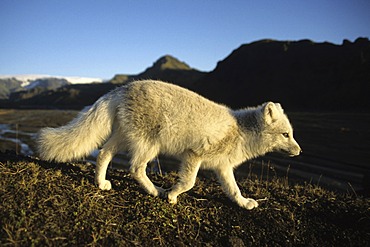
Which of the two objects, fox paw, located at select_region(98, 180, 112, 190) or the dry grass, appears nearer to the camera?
the dry grass

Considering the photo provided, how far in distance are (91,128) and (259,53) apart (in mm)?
90989

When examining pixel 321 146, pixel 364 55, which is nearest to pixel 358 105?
pixel 364 55

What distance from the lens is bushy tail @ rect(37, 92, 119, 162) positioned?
156 inches

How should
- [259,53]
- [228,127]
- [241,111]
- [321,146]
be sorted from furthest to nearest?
[259,53] → [321,146] → [241,111] → [228,127]

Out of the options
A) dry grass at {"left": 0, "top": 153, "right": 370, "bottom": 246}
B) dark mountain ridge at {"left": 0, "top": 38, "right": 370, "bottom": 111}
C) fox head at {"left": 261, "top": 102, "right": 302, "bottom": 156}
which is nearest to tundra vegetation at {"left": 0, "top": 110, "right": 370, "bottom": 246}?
dry grass at {"left": 0, "top": 153, "right": 370, "bottom": 246}

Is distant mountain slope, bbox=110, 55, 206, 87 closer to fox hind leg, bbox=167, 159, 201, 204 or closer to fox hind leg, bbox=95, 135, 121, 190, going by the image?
fox hind leg, bbox=95, 135, 121, 190

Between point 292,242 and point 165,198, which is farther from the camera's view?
point 165,198

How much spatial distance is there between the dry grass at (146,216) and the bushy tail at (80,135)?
0.45m

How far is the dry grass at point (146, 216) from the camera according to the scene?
9.97ft

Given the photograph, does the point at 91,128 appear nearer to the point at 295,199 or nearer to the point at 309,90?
the point at 295,199

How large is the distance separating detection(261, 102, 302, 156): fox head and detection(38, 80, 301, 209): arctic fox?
58cm

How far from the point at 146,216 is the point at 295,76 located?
7344 cm

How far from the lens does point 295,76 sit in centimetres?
6912

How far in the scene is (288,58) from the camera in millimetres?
77875
